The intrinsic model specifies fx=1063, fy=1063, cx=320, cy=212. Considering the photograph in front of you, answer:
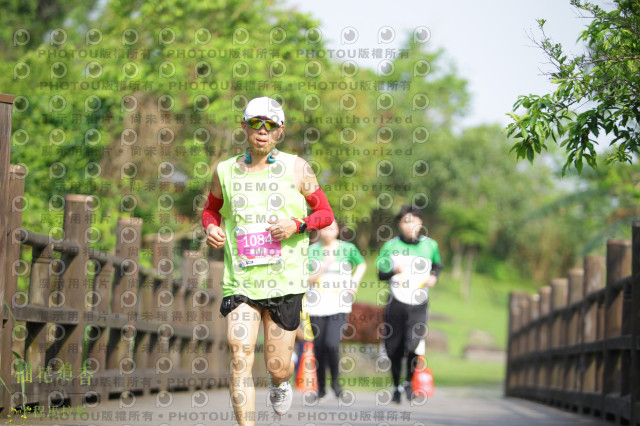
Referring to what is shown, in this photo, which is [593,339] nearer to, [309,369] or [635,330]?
[635,330]

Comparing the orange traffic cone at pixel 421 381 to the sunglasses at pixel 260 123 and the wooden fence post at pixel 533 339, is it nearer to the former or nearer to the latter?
the sunglasses at pixel 260 123

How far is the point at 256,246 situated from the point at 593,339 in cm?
657

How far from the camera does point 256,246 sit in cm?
609

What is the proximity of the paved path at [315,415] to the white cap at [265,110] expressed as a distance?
250 centimetres

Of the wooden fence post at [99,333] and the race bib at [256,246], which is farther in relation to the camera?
the wooden fence post at [99,333]

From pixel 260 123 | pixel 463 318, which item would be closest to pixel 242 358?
pixel 260 123

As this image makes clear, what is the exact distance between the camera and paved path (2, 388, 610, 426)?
27.2 ft

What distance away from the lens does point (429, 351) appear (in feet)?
133

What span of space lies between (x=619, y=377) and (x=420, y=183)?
6260 cm

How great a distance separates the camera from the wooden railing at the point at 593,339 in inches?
360

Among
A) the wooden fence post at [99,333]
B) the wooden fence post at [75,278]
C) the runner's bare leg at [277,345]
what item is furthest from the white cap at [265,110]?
the wooden fence post at [99,333]

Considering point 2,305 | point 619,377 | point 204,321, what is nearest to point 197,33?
point 204,321

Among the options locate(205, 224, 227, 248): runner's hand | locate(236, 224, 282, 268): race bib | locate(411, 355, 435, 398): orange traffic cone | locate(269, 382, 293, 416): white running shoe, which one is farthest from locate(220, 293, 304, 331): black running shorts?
locate(411, 355, 435, 398): orange traffic cone

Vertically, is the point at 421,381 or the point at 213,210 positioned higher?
the point at 213,210
